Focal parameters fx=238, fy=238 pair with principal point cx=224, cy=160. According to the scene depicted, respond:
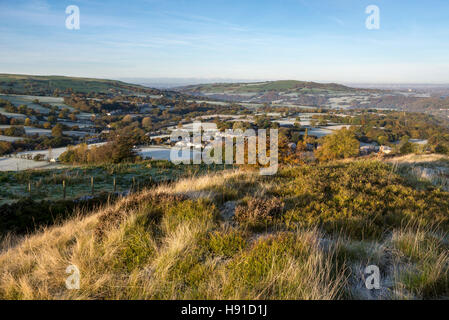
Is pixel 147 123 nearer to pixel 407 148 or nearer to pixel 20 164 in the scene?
pixel 20 164

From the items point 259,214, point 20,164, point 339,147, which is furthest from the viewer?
point 339,147

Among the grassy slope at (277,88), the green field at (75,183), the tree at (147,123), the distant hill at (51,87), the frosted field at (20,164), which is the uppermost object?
the grassy slope at (277,88)

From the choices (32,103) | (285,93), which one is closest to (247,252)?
(32,103)

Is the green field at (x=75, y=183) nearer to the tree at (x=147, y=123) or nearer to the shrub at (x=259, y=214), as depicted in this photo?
the shrub at (x=259, y=214)

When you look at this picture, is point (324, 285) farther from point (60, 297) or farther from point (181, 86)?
point (181, 86)

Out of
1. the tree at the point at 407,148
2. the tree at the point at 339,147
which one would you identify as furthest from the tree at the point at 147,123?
the tree at the point at 407,148
